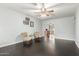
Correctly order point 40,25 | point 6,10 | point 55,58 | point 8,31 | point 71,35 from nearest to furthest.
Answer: point 55,58
point 40,25
point 6,10
point 8,31
point 71,35

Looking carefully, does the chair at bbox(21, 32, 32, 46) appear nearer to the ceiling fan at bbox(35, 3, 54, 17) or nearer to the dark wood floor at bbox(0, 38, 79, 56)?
the dark wood floor at bbox(0, 38, 79, 56)

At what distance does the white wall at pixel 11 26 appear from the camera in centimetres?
222

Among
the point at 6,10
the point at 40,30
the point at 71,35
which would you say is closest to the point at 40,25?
the point at 40,30

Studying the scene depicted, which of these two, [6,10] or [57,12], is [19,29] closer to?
[6,10]

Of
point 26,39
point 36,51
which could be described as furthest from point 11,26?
point 36,51

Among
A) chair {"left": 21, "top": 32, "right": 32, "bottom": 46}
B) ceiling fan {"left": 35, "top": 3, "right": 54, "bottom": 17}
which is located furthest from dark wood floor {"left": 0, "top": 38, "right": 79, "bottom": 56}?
ceiling fan {"left": 35, "top": 3, "right": 54, "bottom": 17}

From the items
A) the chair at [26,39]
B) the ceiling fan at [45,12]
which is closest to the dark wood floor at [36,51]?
the chair at [26,39]

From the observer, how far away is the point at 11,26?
8.01 feet

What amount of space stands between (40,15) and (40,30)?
622 millimetres

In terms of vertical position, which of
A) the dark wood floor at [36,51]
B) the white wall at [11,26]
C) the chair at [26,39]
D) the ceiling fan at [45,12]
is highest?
the ceiling fan at [45,12]

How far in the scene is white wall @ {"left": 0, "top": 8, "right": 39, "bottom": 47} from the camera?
222 cm

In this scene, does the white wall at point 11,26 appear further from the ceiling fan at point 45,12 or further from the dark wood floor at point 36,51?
the ceiling fan at point 45,12

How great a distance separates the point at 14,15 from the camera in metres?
2.27

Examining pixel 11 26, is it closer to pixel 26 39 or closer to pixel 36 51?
pixel 26 39
